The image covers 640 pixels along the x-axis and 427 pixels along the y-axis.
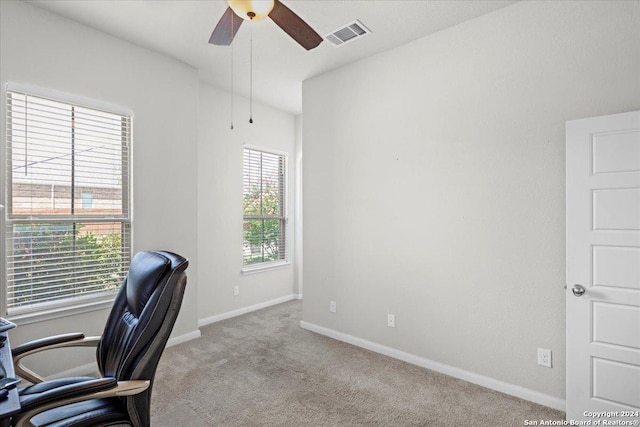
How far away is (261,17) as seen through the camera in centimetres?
199

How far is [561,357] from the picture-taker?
7.81 ft

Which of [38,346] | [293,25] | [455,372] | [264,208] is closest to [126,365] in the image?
[38,346]

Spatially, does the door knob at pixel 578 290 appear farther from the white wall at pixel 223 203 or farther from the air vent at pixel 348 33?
the white wall at pixel 223 203

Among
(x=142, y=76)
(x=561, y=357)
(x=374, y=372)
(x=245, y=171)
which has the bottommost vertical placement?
(x=374, y=372)

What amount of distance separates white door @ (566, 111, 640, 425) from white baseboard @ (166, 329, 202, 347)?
3.34 meters

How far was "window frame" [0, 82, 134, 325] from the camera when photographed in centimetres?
249

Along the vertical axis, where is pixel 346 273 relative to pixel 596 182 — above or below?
A: below

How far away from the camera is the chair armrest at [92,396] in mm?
1235

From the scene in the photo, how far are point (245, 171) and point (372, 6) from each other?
2.79 meters

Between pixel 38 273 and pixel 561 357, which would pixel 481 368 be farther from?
pixel 38 273

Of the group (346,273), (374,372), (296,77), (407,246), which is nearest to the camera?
(374,372)

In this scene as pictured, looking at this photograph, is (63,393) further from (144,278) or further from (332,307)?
(332,307)

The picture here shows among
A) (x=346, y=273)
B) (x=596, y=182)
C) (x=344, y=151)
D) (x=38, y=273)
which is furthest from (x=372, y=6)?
(x=38, y=273)

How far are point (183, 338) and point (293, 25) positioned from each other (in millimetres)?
3165
